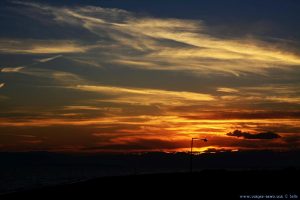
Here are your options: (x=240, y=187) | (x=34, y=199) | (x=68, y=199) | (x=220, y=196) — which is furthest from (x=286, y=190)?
(x=34, y=199)

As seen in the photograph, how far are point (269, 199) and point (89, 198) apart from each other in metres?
21.8

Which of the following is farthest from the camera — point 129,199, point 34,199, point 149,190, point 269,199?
point 149,190

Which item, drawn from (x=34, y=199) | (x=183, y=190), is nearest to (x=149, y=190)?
(x=183, y=190)

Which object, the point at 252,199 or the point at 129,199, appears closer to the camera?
the point at 252,199

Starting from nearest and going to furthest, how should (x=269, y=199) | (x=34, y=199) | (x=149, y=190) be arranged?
(x=269, y=199) → (x=34, y=199) → (x=149, y=190)

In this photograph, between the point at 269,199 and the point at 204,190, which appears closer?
the point at 269,199

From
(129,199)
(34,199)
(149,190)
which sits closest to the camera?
(129,199)

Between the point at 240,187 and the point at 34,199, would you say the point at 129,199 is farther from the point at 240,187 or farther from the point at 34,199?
the point at 240,187

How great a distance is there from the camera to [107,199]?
2398 inches

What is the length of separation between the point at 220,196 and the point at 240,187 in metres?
12.1

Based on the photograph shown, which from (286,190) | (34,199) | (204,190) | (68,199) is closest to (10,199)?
(34,199)

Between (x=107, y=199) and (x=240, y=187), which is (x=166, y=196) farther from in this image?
(x=240, y=187)

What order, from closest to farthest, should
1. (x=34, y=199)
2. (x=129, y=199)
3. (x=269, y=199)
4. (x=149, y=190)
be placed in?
(x=269, y=199), (x=129, y=199), (x=34, y=199), (x=149, y=190)

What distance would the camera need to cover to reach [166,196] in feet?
205
